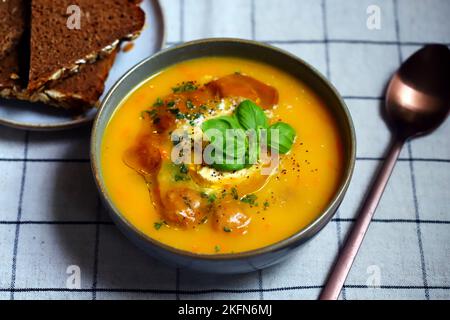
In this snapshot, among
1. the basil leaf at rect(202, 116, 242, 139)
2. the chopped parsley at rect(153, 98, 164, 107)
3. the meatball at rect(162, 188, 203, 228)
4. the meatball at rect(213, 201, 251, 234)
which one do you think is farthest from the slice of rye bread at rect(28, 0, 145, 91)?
the meatball at rect(213, 201, 251, 234)

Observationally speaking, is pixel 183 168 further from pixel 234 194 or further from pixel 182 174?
pixel 234 194

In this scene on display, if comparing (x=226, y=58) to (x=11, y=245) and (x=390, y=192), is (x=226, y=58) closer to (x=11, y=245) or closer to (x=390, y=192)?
(x=390, y=192)

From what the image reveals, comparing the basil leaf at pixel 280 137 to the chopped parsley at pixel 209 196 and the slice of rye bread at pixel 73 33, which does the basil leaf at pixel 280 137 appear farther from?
the slice of rye bread at pixel 73 33

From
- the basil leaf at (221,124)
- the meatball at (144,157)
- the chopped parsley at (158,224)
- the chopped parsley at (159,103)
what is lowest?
the chopped parsley at (158,224)

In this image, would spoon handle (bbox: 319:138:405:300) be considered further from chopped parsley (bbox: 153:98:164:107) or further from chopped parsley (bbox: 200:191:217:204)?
chopped parsley (bbox: 153:98:164:107)

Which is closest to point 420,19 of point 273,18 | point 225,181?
point 273,18

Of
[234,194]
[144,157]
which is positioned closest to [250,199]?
[234,194]

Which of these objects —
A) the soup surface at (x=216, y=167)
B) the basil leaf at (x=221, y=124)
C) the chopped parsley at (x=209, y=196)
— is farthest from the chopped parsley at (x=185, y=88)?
the chopped parsley at (x=209, y=196)
